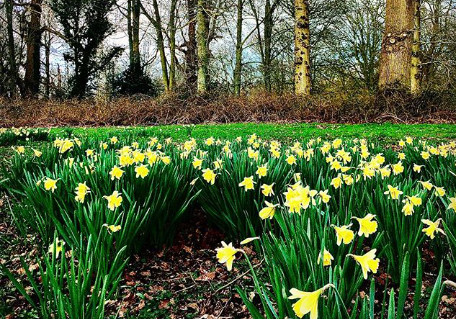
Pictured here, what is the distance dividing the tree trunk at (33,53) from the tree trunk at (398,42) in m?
17.6

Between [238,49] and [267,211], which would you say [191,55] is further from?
[267,211]

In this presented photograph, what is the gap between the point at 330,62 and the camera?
18344mm

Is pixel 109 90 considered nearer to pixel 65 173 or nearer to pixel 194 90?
pixel 194 90

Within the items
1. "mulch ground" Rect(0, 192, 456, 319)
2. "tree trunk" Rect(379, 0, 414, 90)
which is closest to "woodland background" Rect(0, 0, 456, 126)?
"tree trunk" Rect(379, 0, 414, 90)

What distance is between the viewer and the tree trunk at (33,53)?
20.4 metres

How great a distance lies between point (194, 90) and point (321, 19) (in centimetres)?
754

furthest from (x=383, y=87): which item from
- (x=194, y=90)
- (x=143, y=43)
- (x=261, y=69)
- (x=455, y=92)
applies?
(x=143, y=43)

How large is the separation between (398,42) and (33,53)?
18853 millimetres

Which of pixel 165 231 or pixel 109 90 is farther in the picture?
pixel 109 90

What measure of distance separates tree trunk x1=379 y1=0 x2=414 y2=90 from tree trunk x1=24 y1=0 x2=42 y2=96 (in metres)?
17.6

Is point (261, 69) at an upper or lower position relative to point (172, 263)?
upper

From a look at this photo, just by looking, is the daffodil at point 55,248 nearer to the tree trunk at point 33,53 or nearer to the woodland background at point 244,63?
the woodland background at point 244,63

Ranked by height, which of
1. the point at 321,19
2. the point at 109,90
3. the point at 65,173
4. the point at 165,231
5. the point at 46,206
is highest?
the point at 321,19

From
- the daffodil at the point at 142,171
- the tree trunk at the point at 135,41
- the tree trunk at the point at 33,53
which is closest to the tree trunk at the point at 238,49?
the tree trunk at the point at 135,41
